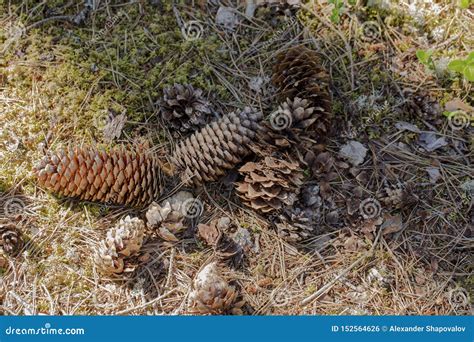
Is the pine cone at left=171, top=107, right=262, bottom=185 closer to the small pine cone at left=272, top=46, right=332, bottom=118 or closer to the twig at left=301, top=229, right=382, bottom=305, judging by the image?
the small pine cone at left=272, top=46, right=332, bottom=118

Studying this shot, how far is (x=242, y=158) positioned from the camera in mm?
2371

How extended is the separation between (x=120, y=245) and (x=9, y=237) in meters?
0.60

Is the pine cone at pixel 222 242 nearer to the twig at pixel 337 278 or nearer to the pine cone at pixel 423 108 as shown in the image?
the twig at pixel 337 278

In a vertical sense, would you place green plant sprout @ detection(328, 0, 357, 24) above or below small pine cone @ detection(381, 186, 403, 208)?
above

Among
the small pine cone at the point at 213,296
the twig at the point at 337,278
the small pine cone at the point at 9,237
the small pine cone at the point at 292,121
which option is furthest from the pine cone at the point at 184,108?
the twig at the point at 337,278

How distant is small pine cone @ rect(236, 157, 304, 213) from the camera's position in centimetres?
226

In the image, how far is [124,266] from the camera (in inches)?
89.7

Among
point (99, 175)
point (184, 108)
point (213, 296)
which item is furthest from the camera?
point (184, 108)

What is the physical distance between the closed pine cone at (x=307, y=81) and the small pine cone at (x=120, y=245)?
103 centimetres

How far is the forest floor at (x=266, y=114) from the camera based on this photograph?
2307 mm

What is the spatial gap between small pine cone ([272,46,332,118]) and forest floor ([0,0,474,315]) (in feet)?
0.47

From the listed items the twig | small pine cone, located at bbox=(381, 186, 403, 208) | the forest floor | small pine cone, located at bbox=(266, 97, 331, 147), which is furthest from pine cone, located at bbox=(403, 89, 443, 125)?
the twig

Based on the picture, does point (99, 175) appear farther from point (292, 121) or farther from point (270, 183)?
point (292, 121)

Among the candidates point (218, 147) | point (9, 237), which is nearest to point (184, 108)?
point (218, 147)
